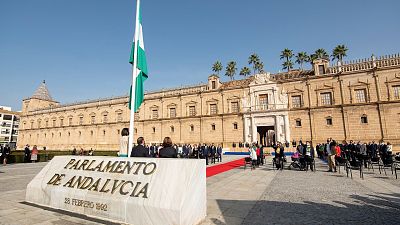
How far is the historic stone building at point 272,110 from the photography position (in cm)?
2384

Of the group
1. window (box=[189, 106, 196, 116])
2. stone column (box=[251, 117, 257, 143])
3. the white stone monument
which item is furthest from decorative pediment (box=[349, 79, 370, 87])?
the white stone monument

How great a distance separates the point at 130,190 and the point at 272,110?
2699 centimetres

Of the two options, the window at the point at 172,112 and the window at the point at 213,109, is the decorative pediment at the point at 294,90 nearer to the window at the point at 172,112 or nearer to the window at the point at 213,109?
the window at the point at 213,109

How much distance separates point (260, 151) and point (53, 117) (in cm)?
5224

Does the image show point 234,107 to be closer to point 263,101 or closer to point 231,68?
point 263,101

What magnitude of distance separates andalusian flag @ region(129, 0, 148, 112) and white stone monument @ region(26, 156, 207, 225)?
2843mm

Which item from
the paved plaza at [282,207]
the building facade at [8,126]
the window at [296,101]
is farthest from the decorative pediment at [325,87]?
the building facade at [8,126]

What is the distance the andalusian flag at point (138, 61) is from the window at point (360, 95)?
87.7ft

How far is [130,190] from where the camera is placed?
13.8 feet

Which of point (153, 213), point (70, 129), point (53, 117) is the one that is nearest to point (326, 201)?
point (153, 213)

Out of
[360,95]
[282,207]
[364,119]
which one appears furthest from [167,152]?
[360,95]

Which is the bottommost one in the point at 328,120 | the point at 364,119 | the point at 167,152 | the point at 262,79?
the point at 167,152

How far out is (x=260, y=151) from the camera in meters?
15.0

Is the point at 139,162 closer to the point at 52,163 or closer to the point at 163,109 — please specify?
the point at 52,163
